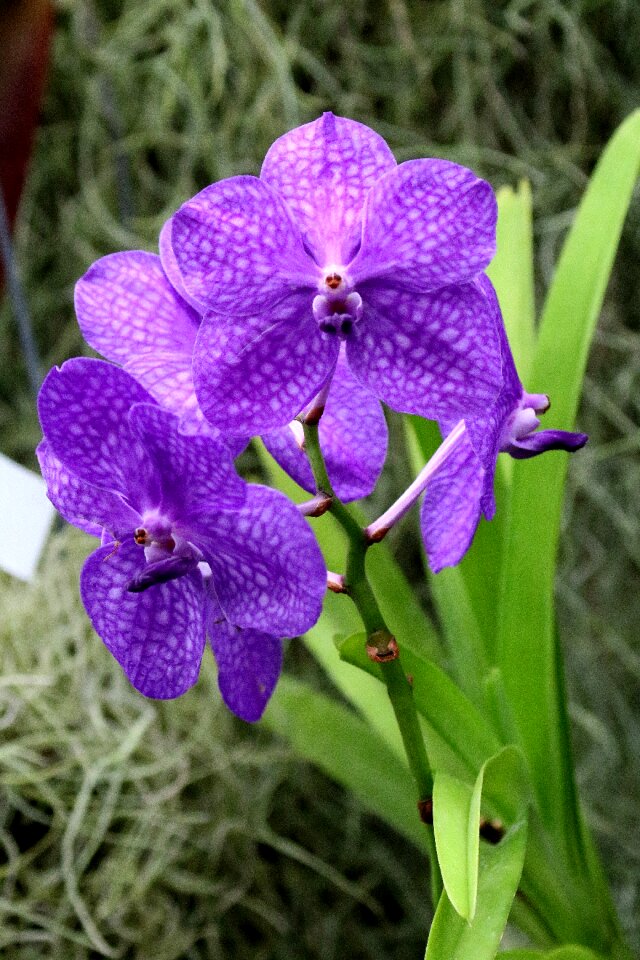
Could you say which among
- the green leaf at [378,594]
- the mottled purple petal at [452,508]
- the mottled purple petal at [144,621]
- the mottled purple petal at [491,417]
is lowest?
the green leaf at [378,594]

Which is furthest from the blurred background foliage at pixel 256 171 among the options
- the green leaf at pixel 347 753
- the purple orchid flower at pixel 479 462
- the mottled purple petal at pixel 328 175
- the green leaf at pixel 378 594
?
the mottled purple petal at pixel 328 175

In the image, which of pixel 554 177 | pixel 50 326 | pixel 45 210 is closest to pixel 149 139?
pixel 45 210

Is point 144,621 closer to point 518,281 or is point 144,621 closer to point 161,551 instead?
point 161,551

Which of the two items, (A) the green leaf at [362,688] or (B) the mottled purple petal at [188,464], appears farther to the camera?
(A) the green leaf at [362,688]

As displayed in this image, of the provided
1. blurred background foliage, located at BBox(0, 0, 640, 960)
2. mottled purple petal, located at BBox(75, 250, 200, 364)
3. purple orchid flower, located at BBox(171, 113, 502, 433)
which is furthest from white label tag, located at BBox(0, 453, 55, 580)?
purple orchid flower, located at BBox(171, 113, 502, 433)

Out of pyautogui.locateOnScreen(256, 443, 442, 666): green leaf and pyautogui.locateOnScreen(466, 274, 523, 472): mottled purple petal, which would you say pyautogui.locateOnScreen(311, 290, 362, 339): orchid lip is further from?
pyautogui.locateOnScreen(256, 443, 442, 666): green leaf

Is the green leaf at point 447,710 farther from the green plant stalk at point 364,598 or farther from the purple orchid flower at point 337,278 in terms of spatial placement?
the purple orchid flower at point 337,278

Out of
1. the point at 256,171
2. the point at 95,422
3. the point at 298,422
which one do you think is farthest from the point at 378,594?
the point at 256,171

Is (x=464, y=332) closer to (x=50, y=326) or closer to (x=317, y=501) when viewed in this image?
(x=317, y=501)
